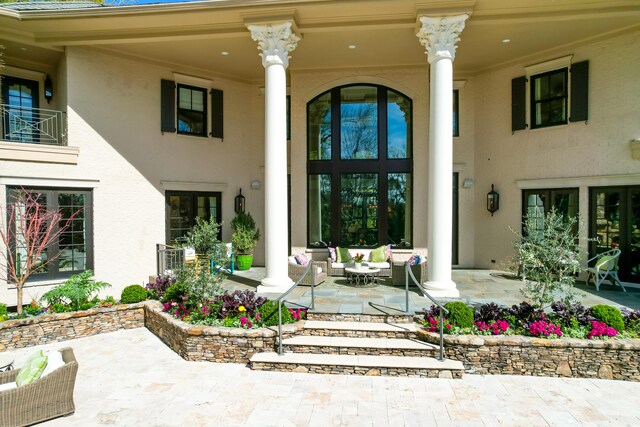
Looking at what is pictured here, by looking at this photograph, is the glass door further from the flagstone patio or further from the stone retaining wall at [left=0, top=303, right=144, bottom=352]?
the flagstone patio

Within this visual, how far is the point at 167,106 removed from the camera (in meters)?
11.2

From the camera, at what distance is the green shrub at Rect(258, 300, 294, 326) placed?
696 centimetres

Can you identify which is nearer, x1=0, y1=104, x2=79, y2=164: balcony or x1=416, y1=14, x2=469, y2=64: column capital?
x1=416, y1=14, x2=469, y2=64: column capital

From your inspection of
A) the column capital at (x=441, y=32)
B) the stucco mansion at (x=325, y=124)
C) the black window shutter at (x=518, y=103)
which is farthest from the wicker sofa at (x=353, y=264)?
the black window shutter at (x=518, y=103)

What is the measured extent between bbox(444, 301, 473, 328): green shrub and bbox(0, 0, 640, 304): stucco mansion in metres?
1.60

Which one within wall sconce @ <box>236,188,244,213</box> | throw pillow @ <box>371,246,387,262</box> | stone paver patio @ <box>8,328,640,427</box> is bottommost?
stone paver patio @ <box>8,328,640,427</box>

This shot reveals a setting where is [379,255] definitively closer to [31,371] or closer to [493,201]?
[493,201]

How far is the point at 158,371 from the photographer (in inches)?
252

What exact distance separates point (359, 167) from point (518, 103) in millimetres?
4888

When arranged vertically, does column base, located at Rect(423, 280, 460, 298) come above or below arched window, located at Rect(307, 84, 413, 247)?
below

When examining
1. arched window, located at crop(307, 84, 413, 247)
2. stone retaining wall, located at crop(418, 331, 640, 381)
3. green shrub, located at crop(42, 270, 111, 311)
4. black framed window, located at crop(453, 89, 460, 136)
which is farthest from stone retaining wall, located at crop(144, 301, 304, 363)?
→ black framed window, located at crop(453, 89, 460, 136)

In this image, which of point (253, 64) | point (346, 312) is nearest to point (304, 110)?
point (253, 64)

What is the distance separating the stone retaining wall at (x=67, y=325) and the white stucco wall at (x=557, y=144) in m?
9.85

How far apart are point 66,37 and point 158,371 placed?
27.8ft
